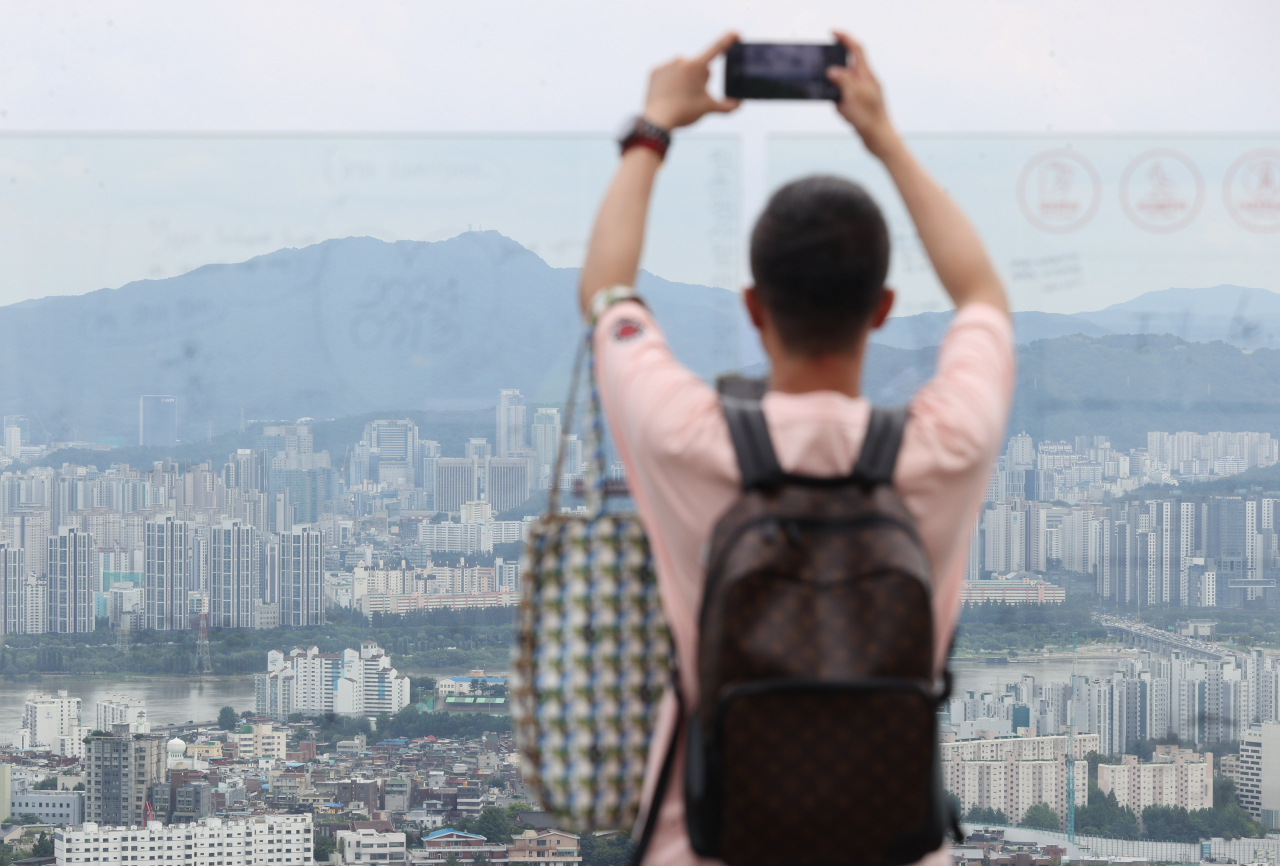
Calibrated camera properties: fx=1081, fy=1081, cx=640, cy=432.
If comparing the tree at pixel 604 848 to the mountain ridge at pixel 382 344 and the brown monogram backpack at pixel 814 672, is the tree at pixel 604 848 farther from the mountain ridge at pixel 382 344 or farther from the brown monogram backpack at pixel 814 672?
the brown monogram backpack at pixel 814 672

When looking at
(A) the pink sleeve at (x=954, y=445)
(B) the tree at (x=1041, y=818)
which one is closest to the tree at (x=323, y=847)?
(B) the tree at (x=1041, y=818)

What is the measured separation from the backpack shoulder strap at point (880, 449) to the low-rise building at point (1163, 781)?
6.14 feet

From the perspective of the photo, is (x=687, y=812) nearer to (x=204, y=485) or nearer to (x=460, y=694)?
(x=460, y=694)

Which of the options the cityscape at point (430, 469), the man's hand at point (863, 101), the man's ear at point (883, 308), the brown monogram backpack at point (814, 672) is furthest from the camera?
the cityscape at point (430, 469)

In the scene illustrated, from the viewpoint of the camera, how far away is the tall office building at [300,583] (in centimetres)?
224

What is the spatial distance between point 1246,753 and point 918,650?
6.55ft

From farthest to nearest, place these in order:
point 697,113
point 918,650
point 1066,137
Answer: point 1066,137 → point 697,113 → point 918,650

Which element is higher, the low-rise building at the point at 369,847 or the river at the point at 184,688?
the river at the point at 184,688

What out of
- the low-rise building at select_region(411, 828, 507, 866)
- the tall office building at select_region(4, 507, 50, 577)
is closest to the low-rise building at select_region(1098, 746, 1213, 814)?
the low-rise building at select_region(411, 828, 507, 866)

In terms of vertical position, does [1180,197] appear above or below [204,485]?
above

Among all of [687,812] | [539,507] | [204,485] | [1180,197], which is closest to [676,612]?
[687,812]

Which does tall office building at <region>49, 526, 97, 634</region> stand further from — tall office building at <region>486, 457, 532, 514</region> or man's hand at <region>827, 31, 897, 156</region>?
man's hand at <region>827, 31, 897, 156</region>

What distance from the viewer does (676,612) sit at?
0.75m

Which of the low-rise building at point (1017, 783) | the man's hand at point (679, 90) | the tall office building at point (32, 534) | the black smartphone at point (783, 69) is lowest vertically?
the low-rise building at point (1017, 783)
